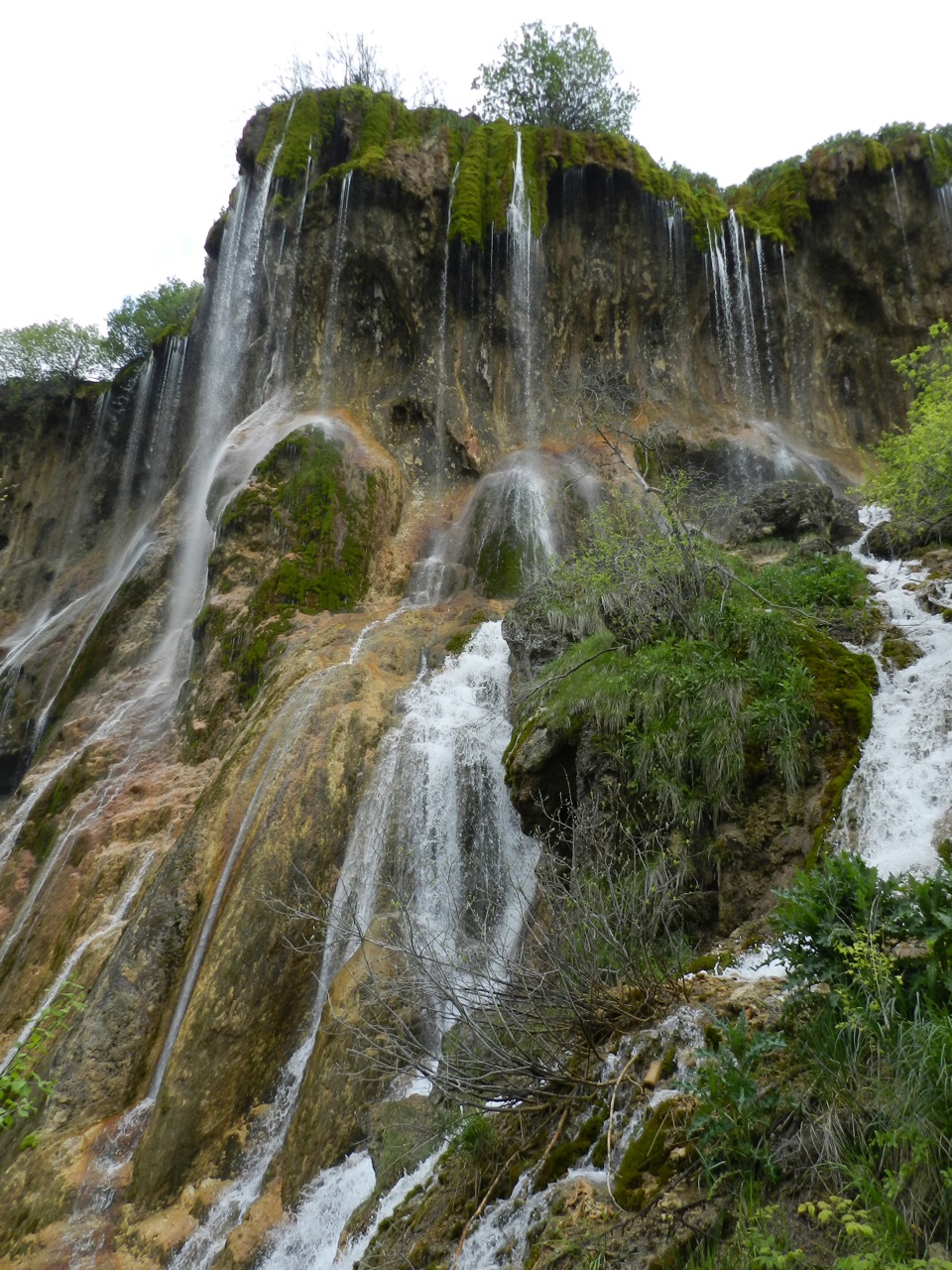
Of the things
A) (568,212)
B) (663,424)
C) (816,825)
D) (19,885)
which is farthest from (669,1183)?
(568,212)

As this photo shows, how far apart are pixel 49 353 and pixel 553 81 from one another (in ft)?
74.6

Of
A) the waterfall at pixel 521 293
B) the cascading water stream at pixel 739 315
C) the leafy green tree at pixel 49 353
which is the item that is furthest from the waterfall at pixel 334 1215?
the leafy green tree at pixel 49 353

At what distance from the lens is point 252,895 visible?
31.0 ft

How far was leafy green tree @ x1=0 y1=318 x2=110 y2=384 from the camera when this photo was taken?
31.9m

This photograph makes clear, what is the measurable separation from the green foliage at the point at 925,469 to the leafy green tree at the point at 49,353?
1213 inches

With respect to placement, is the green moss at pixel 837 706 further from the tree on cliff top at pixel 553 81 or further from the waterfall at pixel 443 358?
the tree on cliff top at pixel 553 81

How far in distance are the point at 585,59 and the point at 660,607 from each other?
31008mm

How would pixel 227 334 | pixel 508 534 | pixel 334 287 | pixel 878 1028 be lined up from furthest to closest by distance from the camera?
pixel 227 334 → pixel 334 287 → pixel 508 534 → pixel 878 1028

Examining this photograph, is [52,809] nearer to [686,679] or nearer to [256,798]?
[256,798]

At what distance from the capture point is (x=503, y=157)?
83.3 feet

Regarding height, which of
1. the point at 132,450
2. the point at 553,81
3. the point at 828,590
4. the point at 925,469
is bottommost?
the point at 828,590

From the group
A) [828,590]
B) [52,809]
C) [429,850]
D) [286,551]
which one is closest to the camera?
[429,850]

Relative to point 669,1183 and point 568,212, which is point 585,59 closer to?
point 568,212

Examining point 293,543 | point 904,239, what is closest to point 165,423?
point 293,543
